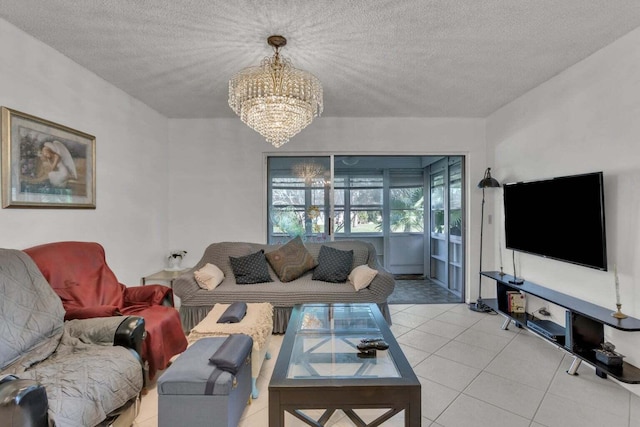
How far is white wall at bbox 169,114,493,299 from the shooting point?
443 cm

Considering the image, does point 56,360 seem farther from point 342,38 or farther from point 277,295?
point 342,38

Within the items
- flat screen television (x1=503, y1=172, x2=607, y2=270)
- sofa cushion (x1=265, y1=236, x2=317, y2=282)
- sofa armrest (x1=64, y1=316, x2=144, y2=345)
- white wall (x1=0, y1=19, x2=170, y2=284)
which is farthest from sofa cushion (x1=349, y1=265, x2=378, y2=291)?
white wall (x1=0, y1=19, x2=170, y2=284)

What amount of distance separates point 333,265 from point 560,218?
7.52 ft

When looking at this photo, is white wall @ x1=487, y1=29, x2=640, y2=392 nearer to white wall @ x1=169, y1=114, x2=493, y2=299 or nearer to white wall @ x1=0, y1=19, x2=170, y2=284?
white wall @ x1=169, y1=114, x2=493, y2=299

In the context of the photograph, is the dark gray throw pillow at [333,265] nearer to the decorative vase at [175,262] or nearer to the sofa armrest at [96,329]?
the decorative vase at [175,262]

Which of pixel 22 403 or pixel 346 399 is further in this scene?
pixel 346 399

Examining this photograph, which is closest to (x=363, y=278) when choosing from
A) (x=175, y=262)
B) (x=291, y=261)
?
(x=291, y=261)

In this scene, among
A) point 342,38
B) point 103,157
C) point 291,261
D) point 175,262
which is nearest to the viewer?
point 342,38

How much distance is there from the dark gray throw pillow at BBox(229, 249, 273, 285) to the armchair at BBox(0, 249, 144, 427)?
62.6 inches

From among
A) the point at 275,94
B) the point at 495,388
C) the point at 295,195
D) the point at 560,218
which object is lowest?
the point at 495,388

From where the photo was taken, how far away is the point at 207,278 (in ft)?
11.2

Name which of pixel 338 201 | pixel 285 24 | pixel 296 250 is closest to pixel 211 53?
pixel 285 24

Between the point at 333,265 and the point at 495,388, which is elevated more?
the point at 333,265

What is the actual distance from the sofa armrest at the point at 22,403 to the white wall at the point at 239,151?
10.4 feet
